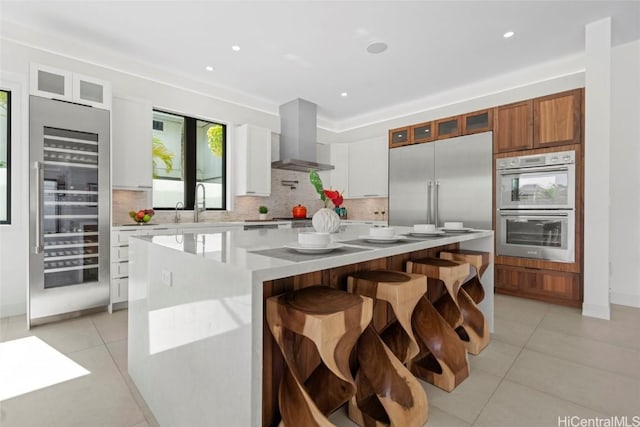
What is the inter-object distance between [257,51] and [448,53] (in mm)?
2226

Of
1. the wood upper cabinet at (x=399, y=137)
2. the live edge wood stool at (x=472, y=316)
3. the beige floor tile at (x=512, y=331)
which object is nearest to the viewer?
the live edge wood stool at (x=472, y=316)

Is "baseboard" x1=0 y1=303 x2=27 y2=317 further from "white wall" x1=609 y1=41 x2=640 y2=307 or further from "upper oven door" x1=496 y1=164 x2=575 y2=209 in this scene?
"white wall" x1=609 y1=41 x2=640 y2=307

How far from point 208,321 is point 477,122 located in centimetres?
424

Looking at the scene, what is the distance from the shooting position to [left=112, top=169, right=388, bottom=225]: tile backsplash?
12.7 ft

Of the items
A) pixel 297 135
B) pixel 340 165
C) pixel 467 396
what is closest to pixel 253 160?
pixel 297 135

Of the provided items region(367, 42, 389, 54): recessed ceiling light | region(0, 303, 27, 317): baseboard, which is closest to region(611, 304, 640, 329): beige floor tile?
region(367, 42, 389, 54): recessed ceiling light

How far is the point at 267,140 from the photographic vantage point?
5.02 meters

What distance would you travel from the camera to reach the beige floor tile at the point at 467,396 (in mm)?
1601

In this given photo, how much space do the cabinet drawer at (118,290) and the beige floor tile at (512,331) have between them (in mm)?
3604

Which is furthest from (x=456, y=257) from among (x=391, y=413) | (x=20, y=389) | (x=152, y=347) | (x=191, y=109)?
(x=191, y=109)

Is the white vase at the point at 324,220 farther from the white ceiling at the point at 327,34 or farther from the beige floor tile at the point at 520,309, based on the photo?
the beige floor tile at the point at 520,309

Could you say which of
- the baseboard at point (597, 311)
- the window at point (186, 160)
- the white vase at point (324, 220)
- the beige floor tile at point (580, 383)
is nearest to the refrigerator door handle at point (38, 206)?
the window at point (186, 160)

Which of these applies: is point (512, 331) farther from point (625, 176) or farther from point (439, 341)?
point (625, 176)

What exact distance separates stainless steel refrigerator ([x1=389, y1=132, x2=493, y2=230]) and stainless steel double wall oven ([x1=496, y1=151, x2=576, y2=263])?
0.66 ft
